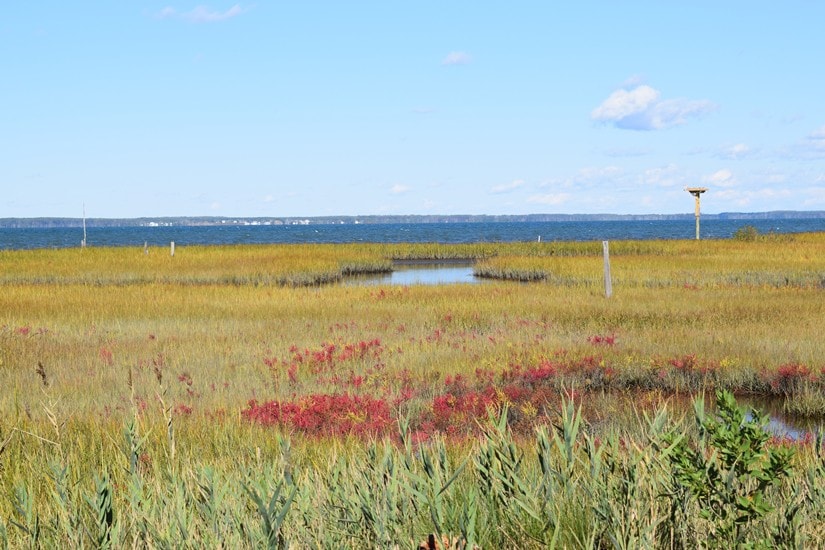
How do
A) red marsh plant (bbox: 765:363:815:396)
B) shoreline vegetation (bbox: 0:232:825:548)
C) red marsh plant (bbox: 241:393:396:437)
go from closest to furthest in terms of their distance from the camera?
shoreline vegetation (bbox: 0:232:825:548) < red marsh plant (bbox: 241:393:396:437) < red marsh plant (bbox: 765:363:815:396)

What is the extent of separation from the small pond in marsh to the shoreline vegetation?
6.22m

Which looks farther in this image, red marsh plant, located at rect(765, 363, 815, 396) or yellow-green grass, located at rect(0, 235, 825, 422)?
yellow-green grass, located at rect(0, 235, 825, 422)

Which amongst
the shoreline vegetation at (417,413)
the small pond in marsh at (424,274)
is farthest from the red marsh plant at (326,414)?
the small pond in marsh at (424,274)

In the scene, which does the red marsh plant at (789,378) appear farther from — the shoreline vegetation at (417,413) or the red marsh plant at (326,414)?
the red marsh plant at (326,414)

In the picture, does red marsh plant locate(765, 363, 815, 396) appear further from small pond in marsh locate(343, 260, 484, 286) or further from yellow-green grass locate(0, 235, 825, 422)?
small pond in marsh locate(343, 260, 484, 286)

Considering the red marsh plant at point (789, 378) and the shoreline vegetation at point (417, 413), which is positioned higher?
the shoreline vegetation at point (417, 413)

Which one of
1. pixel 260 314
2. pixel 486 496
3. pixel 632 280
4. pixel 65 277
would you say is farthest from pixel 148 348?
pixel 65 277

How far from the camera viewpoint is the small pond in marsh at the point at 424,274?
38.7 m

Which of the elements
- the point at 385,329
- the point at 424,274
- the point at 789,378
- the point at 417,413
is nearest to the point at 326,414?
the point at 417,413

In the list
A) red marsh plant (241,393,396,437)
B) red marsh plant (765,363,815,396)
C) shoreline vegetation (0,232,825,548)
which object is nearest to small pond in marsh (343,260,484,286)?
shoreline vegetation (0,232,825,548)

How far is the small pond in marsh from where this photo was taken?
38666 mm

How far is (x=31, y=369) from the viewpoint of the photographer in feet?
43.6

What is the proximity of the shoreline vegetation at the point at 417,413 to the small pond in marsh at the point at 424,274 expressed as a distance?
20.4ft

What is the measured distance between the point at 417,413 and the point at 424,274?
113 feet
